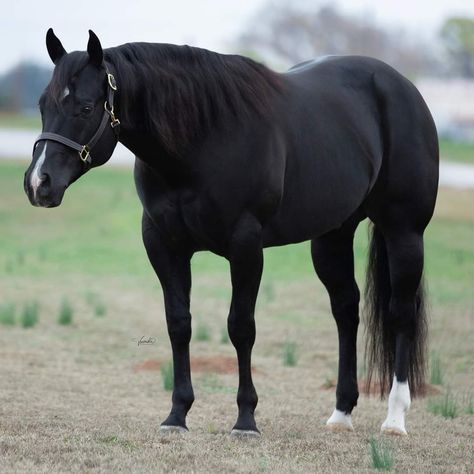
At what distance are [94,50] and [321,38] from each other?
309 feet

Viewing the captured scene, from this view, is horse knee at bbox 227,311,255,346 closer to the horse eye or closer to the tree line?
the horse eye

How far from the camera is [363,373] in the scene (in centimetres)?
895

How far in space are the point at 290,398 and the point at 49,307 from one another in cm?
530

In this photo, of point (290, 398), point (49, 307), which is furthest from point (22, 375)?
point (49, 307)

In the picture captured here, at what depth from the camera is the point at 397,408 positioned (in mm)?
6535

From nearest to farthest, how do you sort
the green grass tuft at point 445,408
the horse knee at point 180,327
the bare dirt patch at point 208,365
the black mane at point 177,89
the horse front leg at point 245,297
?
the black mane at point 177,89
the horse front leg at point 245,297
the horse knee at point 180,327
the green grass tuft at point 445,408
the bare dirt patch at point 208,365

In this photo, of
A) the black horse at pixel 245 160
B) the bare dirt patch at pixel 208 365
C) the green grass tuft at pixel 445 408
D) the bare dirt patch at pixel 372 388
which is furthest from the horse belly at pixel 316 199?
the bare dirt patch at pixel 208 365

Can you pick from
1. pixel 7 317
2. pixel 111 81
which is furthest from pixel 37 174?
pixel 7 317

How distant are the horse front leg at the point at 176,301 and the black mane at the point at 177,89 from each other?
56cm

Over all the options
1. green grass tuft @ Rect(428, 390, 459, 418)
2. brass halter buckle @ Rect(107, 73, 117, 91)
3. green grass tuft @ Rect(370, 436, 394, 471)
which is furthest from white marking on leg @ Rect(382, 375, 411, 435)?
brass halter buckle @ Rect(107, 73, 117, 91)

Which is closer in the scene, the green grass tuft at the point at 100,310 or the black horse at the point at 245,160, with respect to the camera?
the black horse at the point at 245,160

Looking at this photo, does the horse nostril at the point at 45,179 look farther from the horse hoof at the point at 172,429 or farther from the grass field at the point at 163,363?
the horse hoof at the point at 172,429

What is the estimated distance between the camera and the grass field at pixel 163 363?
5469 millimetres

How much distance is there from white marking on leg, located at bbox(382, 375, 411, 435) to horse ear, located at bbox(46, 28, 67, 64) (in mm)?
2629
